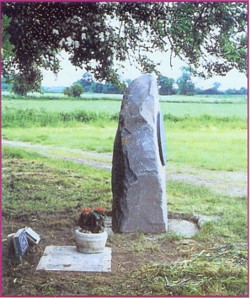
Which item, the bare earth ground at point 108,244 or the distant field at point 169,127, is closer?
the bare earth ground at point 108,244

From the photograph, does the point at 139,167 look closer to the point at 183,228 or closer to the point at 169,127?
the point at 169,127

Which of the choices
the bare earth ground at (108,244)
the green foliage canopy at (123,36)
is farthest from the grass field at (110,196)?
the green foliage canopy at (123,36)

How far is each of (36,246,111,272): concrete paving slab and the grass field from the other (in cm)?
3

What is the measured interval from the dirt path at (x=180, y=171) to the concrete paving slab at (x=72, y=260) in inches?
20.6

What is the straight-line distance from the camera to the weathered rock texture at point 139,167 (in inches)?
155

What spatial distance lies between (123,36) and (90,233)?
1129 mm

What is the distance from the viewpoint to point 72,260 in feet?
11.8

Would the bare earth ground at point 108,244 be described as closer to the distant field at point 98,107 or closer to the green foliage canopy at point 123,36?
the distant field at point 98,107

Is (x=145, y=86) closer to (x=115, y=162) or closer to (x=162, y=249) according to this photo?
(x=115, y=162)

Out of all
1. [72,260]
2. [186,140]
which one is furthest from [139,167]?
[72,260]

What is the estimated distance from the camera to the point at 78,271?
354 cm

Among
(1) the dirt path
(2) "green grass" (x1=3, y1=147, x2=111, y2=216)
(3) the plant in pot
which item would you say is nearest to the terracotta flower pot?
(3) the plant in pot

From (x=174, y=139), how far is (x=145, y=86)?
37cm

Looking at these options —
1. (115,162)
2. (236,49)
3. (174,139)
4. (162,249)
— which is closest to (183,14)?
(236,49)
